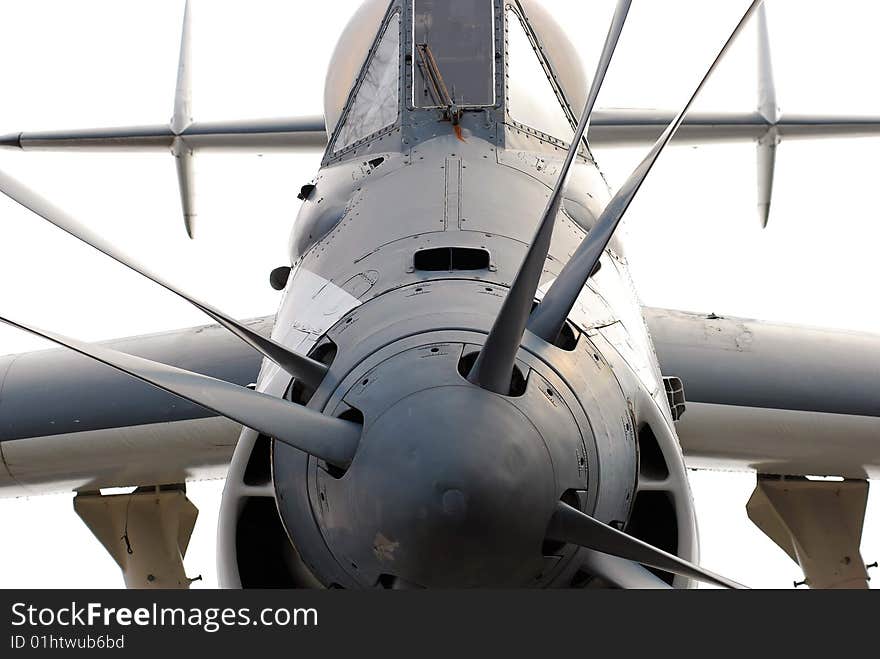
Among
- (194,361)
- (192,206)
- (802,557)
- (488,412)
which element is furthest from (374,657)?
(192,206)

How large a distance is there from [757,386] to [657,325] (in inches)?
33.5

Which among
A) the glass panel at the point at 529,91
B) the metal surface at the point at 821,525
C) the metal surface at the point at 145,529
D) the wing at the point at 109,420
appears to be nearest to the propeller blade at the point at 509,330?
the glass panel at the point at 529,91

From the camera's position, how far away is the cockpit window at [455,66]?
611cm

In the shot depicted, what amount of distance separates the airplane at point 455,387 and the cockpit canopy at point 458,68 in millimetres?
19

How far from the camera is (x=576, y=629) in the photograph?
3.35m

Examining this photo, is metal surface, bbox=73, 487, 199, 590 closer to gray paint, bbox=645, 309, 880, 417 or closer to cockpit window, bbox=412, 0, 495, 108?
gray paint, bbox=645, 309, 880, 417

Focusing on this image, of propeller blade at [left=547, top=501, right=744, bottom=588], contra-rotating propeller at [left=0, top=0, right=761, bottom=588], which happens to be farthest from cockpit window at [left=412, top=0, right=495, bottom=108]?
propeller blade at [left=547, top=501, right=744, bottom=588]

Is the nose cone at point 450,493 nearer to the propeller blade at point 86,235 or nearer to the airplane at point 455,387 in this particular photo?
the airplane at point 455,387

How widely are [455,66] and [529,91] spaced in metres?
0.54

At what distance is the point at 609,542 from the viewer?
3828 millimetres

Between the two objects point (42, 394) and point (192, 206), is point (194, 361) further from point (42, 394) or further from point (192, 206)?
point (192, 206)

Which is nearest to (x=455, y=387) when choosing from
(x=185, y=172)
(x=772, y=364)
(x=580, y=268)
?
(x=580, y=268)

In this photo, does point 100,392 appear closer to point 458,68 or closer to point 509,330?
point 458,68

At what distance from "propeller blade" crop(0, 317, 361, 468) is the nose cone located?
0.12 meters
